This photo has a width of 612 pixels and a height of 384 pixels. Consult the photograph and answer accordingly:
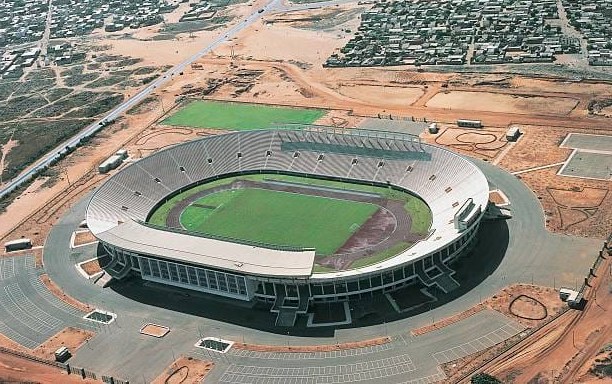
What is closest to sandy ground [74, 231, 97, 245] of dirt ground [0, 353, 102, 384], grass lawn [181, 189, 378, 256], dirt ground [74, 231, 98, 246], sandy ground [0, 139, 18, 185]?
dirt ground [74, 231, 98, 246]

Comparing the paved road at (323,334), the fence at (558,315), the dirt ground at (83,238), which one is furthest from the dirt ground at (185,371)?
the dirt ground at (83,238)

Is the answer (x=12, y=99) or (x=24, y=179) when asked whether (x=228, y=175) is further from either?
(x=12, y=99)

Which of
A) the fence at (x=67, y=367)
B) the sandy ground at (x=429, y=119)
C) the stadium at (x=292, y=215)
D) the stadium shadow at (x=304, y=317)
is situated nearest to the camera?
the fence at (x=67, y=367)

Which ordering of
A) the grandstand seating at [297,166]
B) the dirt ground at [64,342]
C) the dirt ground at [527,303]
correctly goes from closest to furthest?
the dirt ground at [527,303]
the dirt ground at [64,342]
the grandstand seating at [297,166]

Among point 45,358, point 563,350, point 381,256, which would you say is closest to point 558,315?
point 563,350

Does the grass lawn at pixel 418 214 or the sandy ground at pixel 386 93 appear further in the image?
the sandy ground at pixel 386 93

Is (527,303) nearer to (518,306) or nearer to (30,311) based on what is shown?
(518,306)

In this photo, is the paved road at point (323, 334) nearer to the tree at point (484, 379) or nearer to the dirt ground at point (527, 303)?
the dirt ground at point (527, 303)
